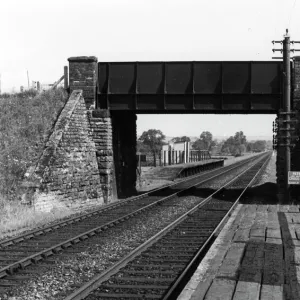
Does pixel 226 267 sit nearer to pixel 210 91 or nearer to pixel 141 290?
pixel 141 290

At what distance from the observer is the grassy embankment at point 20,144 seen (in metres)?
14.9

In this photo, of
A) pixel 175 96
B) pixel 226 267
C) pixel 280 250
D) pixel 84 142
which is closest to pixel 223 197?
pixel 175 96

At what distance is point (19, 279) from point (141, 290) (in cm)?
213

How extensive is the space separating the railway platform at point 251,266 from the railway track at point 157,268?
0.41 m

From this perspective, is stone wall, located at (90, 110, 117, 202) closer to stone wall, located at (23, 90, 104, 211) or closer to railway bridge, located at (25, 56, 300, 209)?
railway bridge, located at (25, 56, 300, 209)

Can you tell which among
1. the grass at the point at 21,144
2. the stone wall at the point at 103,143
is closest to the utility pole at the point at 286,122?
the stone wall at the point at 103,143

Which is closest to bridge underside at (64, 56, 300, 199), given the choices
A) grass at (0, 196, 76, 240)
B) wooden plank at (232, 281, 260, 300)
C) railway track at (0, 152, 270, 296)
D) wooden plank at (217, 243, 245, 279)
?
grass at (0, 196, 76, 240)

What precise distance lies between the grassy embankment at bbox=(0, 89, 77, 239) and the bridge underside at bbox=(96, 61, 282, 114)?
2385mm

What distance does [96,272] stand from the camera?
8562 millimetres

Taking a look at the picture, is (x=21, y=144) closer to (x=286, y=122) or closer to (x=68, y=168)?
(x=68, y=168)

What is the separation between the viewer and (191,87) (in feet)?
71.1

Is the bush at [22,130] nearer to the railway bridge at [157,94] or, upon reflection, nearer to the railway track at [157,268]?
the railway bridge at [157,94]

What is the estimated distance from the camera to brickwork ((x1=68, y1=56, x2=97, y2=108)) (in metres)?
21.6

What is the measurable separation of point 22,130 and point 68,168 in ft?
9.35
